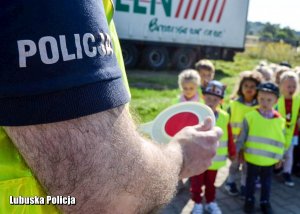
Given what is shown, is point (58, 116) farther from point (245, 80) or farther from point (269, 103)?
point (245, 80)

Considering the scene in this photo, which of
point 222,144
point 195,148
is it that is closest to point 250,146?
point 222,144

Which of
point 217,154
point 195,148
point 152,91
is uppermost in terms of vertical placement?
point 195,148

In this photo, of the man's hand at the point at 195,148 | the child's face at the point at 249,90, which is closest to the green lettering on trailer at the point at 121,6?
the child's face at the point at 249,90

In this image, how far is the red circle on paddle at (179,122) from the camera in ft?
5.13

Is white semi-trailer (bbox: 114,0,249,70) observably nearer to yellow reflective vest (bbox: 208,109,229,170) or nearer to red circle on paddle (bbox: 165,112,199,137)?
yellow reflective vest (bbox: 208,109,229,170)

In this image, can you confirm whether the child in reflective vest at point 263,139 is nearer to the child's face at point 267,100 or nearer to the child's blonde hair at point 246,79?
the child's face at point 267,100

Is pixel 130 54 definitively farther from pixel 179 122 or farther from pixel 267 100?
pixel 179 122

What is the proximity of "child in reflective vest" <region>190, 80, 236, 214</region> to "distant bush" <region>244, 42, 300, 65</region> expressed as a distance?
21.6 metres

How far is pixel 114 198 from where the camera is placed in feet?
2.78

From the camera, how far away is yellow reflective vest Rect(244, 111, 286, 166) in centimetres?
400

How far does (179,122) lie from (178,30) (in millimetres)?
13860

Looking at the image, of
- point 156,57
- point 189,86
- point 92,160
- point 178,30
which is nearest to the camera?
point 92,160

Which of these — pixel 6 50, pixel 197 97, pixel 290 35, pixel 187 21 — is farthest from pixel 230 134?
pixel 290 35

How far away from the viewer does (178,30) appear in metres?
15.0
